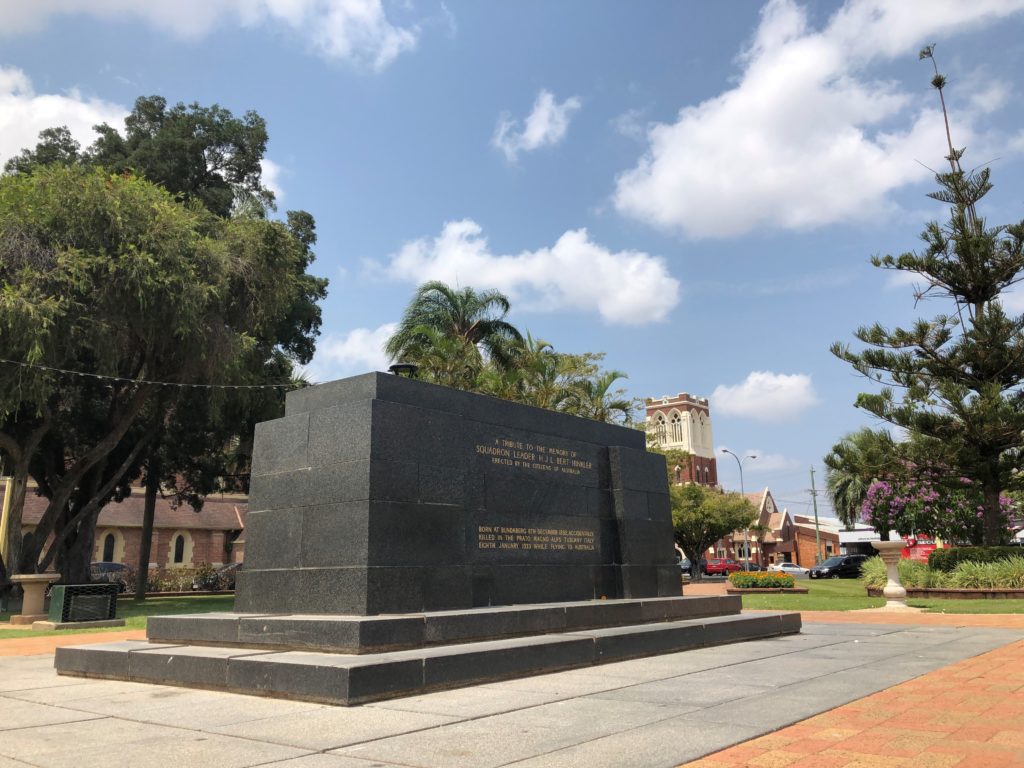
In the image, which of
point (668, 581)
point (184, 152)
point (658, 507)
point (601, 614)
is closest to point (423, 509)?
point (601, 614)

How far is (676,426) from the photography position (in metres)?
119

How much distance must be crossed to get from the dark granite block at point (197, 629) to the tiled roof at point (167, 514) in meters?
37.6

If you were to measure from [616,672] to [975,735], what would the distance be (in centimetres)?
375

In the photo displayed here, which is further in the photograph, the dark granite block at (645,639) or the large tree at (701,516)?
the large tree at (701,516)

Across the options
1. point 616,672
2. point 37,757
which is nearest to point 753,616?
point 616,672

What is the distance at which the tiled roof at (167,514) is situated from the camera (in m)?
45.2

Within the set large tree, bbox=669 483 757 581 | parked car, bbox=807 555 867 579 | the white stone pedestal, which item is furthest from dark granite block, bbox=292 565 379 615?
parked car, bbox=807 555 867 579

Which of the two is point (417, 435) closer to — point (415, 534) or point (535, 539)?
point (415, 534)

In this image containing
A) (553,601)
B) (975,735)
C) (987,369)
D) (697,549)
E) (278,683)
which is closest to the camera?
(975,735)

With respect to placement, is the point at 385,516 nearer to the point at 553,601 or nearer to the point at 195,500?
the point at 553,601

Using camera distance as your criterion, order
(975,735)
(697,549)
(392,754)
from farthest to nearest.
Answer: (697,549) → (975,735) → (392,754)

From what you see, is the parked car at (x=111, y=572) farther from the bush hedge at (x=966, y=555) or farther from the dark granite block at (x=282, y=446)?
the bush hedge at (x=966, y=555)

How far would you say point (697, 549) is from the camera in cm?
4116

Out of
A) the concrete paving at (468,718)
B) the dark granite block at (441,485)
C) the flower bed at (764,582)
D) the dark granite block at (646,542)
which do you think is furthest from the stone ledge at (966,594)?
the dark granite block at (441,485)
